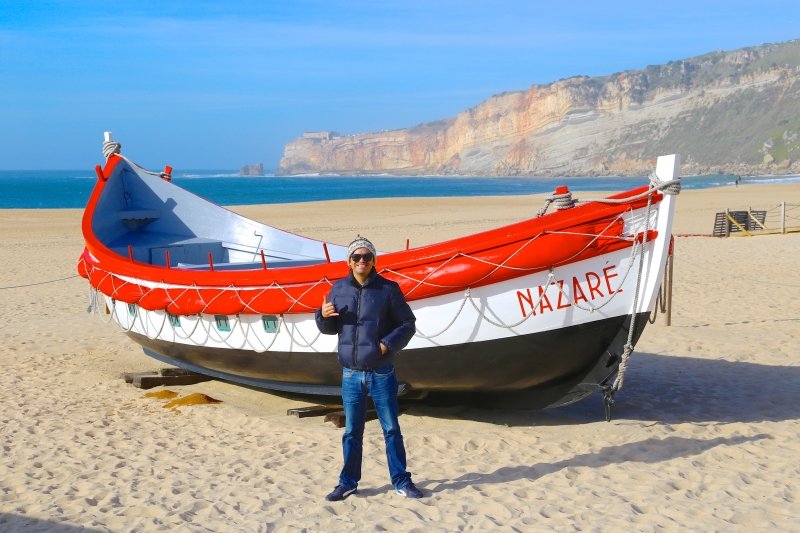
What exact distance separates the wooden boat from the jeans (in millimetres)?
1168

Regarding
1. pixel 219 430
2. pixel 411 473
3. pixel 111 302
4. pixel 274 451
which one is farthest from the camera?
pixel 111 302

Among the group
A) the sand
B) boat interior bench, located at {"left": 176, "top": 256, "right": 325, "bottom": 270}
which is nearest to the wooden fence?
the sand

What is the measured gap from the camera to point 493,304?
5918 mm

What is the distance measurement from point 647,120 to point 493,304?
487 ft

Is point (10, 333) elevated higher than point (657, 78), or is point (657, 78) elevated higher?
point (657, 78)

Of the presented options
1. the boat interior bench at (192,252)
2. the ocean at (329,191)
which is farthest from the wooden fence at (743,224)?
the ocean at (329,191)

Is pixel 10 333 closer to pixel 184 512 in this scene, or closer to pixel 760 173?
pixel 184 512

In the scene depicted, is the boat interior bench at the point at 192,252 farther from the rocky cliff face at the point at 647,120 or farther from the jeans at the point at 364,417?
the rocky cliff face at the point at 647,120

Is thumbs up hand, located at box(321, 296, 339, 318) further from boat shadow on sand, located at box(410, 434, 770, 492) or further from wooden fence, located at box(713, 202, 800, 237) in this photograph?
wooden fence, located at box(713, 202, 800, 237)

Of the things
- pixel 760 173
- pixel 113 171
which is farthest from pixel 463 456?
pixel 760 173

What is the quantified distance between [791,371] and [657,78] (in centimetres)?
15658

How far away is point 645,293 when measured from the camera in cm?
579

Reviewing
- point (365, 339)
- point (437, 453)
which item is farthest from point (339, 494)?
point (437, 453)

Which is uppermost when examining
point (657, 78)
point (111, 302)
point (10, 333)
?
point (657, 78)
